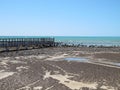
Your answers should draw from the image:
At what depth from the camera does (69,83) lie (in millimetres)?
13516

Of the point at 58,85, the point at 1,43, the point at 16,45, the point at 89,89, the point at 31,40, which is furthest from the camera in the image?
the point at 31,40

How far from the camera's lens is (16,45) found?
48.6m

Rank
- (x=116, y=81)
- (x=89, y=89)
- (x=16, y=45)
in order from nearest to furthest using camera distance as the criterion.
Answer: (x=89, y=89)
(x=116, y=81)
(x=16, y=45)

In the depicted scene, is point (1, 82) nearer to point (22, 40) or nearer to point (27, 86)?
point (27, 86)

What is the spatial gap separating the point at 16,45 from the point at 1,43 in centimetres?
588

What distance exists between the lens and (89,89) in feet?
39.2

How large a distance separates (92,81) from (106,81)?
86cm

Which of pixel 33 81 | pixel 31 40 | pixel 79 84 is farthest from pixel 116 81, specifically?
pixel 31 40

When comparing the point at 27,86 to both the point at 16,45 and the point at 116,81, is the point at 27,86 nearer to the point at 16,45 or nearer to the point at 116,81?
the point at 116,81

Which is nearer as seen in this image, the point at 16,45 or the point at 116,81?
the point at 116,81

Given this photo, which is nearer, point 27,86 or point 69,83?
point 27,86

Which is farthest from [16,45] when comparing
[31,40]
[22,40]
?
[31,40]

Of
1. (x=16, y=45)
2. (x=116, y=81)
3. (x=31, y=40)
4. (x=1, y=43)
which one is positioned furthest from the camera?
(x=31, y=40)

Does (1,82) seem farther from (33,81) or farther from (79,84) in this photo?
(79,84)
